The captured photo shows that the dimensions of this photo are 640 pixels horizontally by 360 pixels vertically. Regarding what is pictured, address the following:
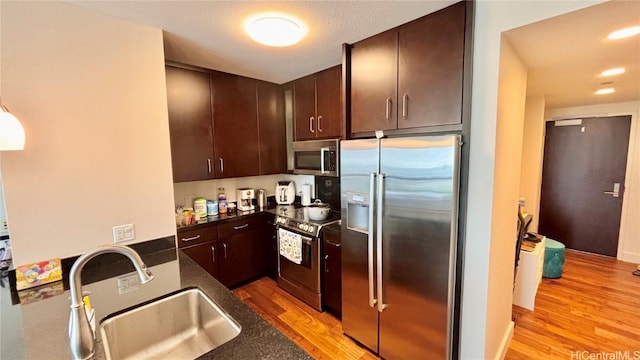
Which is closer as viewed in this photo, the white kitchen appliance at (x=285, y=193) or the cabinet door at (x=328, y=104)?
the cabinet door at (x=328, y=104)

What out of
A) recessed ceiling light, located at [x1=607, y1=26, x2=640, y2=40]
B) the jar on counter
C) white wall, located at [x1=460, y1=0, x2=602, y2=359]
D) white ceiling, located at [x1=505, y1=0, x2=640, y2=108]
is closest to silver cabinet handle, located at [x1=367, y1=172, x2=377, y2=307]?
white wall, located at [x1=460, y1=0, x2=602, y2=359]

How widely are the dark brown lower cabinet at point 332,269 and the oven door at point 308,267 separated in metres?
0.08

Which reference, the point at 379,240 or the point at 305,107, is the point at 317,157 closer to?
the point at 305,107

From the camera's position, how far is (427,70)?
1.67m

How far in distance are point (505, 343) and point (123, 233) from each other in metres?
2.90

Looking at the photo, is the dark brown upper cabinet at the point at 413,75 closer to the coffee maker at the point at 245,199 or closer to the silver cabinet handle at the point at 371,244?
the silver cabinet handle at the point at 371,244

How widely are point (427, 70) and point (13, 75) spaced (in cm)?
232

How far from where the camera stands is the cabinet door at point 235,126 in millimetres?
2754

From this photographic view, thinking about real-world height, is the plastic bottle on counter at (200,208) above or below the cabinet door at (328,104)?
below

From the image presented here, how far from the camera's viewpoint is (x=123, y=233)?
1.73 meters

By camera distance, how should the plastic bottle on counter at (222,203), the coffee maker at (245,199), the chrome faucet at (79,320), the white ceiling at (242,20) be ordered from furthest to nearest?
the coffee maker at (245,199)
the plastic bottle on counter at (222,203)
the white ceiling at (242,20)
the chrome faucet at (79,320)

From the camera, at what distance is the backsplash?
2883mm

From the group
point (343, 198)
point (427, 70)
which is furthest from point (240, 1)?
point (343, 198)

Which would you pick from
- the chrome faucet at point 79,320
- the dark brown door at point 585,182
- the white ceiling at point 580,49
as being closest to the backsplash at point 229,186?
the chrome faucet at point 79,320
